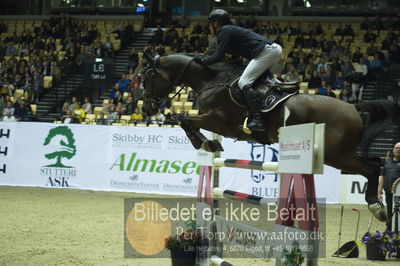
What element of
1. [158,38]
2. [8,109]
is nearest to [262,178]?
[8,109]

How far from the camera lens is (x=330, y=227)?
10992mm

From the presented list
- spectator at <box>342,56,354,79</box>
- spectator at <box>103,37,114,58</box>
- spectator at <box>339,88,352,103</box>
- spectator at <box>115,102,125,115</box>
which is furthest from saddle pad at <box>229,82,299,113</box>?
spectator at <box>103,37,114,58</box>

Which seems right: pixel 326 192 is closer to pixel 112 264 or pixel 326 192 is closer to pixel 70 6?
pixel 112 264

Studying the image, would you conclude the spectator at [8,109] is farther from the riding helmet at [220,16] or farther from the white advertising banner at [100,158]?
the riding helmet at [220,16]

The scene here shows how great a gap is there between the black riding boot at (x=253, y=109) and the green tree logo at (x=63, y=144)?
429 inches

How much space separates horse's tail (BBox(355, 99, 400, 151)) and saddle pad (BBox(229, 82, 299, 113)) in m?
0.84

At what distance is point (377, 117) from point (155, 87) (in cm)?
288

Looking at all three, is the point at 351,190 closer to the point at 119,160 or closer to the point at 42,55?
the point at 119,160

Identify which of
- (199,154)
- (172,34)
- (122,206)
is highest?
(172,34)

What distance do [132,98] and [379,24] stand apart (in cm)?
1135

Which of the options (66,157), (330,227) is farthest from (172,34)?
(330,227)

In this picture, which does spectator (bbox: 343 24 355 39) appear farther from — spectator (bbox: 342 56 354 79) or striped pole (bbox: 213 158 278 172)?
striped pole (bbox: 213 158 278 172)

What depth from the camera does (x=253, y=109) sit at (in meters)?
6.55

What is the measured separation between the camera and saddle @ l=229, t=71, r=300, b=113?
650cm
